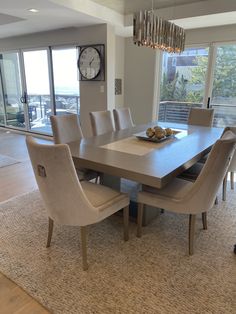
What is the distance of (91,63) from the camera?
463 centimetres

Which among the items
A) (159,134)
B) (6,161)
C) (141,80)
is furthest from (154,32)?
(6,161)

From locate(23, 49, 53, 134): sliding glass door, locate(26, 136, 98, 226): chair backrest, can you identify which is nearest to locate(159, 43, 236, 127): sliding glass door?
locate(23, 49, 53, 134): sliding glass door

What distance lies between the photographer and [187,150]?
7.50 ft

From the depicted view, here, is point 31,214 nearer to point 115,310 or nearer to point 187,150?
point 115,310

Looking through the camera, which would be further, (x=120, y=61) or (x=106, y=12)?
(x=120, y=61)

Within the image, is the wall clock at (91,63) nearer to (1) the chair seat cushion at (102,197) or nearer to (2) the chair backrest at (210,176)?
(1) the chair seat cushion at (102,197)

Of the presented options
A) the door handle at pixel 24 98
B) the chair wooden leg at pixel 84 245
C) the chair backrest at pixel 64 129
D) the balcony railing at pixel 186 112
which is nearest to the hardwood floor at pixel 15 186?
the chair wooden leg at pixel 84 245

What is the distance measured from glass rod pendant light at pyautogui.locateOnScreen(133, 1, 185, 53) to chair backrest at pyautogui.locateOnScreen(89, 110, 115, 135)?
102cm

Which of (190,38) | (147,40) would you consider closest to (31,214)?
(147,40)

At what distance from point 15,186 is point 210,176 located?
8.64 feet

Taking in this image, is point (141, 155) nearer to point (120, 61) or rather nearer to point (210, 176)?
point (210, 176)

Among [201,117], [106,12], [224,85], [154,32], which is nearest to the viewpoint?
[154,32]

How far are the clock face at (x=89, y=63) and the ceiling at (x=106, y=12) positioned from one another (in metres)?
0.47

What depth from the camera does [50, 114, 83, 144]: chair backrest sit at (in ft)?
8.79
